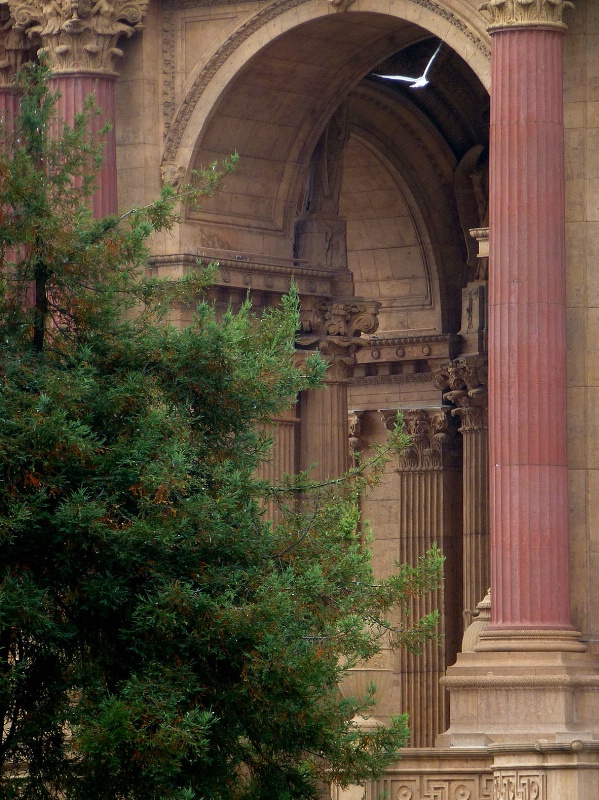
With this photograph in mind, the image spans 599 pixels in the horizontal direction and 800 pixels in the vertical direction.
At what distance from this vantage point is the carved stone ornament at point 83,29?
4641cm

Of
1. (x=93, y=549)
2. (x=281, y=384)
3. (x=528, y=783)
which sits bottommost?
(x=528, y=783)

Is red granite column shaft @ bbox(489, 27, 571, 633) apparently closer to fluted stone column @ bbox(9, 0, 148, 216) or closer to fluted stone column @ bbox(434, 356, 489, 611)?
fluted stone column @ bbox(9, 0, 148, 216)

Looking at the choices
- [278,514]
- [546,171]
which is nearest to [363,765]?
[546,171]

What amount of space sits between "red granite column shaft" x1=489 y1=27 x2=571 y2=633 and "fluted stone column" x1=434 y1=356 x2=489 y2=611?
567 inches

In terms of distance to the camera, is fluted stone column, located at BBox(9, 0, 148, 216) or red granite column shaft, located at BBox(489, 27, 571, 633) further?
fluted stone column, located at BBox(9, 0, 148, 216)

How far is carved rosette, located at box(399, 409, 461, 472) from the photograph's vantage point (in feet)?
193

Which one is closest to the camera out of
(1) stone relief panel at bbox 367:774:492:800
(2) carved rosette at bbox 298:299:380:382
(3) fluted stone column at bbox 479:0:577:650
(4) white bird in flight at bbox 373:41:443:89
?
(1) stone relief panel at bbox 367:774:492:800

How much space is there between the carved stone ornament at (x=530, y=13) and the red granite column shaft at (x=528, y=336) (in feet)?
0.36

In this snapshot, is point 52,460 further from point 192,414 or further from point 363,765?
point 363,765

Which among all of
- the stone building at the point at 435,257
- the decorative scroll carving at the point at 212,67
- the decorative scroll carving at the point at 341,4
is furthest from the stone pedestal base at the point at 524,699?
the decorative scroll carving at the point at 212,67

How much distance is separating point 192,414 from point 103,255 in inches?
84.6

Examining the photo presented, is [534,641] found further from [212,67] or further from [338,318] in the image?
[212,67]

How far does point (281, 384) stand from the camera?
32.8 m

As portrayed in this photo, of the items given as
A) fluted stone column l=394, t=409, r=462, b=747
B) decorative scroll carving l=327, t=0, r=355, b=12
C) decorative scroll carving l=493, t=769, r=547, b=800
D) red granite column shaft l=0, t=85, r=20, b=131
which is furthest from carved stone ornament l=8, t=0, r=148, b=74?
decorative scroll carving l=493, t=769, r=547, b=800
